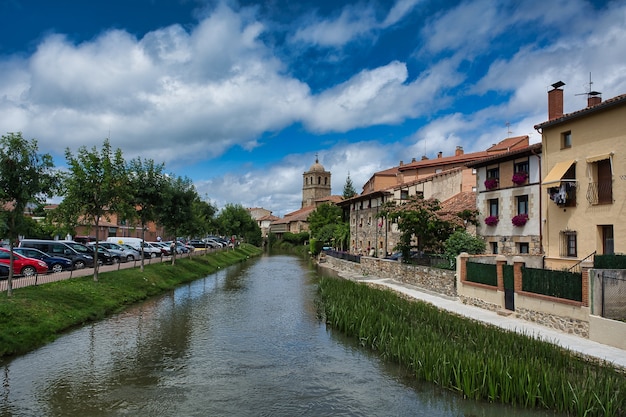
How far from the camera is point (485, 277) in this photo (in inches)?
855

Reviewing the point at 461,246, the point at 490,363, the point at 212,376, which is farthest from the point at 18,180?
the point at 461,246

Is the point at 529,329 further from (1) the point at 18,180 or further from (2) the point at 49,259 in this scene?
(2) the point at 49,259

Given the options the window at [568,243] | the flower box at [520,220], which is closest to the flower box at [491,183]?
the flower box at [520,220]

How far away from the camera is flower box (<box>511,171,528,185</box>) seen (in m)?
27.2

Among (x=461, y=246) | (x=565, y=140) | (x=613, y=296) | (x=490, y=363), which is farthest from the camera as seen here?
(x=461, y=246)

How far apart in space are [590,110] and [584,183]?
3.50 meters

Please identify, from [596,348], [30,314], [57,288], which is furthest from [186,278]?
[596,348]

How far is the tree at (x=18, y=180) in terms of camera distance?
16.0m

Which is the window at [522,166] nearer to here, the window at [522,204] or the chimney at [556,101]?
the window at [522,204]

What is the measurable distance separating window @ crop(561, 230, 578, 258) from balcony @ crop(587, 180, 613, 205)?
89.6 inches

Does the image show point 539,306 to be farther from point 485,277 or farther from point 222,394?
point 222,394

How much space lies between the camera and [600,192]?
21516mm

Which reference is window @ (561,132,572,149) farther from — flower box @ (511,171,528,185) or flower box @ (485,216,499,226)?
flower box @ (485,216,499,226)

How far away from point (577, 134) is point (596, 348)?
13.3m
